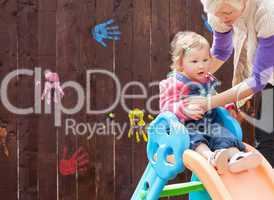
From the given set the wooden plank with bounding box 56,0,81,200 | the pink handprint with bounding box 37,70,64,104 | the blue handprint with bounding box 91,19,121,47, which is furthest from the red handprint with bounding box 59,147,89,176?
the blue handprint with bounding box 91,19,121,47

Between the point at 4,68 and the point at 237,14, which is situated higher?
the point at 237,14

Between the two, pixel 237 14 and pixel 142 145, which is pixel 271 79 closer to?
pixel 237 14

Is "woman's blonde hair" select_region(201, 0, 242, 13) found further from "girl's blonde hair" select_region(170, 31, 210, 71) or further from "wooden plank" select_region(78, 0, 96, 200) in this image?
"wooden plank" select_region(78, 0, 96, 200)

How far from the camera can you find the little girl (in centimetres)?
198

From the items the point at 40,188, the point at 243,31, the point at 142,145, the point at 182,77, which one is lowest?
the point at 40,188

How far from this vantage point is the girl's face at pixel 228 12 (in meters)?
1.92

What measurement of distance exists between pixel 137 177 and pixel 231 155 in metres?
1.23

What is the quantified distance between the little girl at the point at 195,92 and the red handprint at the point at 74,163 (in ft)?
3.09

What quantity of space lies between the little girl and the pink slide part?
8cm

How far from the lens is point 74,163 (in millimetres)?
2932

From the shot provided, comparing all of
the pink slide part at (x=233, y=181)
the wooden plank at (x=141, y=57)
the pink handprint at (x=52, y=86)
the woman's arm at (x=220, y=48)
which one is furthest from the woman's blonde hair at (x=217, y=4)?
the pink handprint at (x=52, y=86)

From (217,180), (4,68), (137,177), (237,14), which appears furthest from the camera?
(137,177)

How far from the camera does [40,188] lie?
2896 mm

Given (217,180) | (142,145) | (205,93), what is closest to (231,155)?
(217,180)
